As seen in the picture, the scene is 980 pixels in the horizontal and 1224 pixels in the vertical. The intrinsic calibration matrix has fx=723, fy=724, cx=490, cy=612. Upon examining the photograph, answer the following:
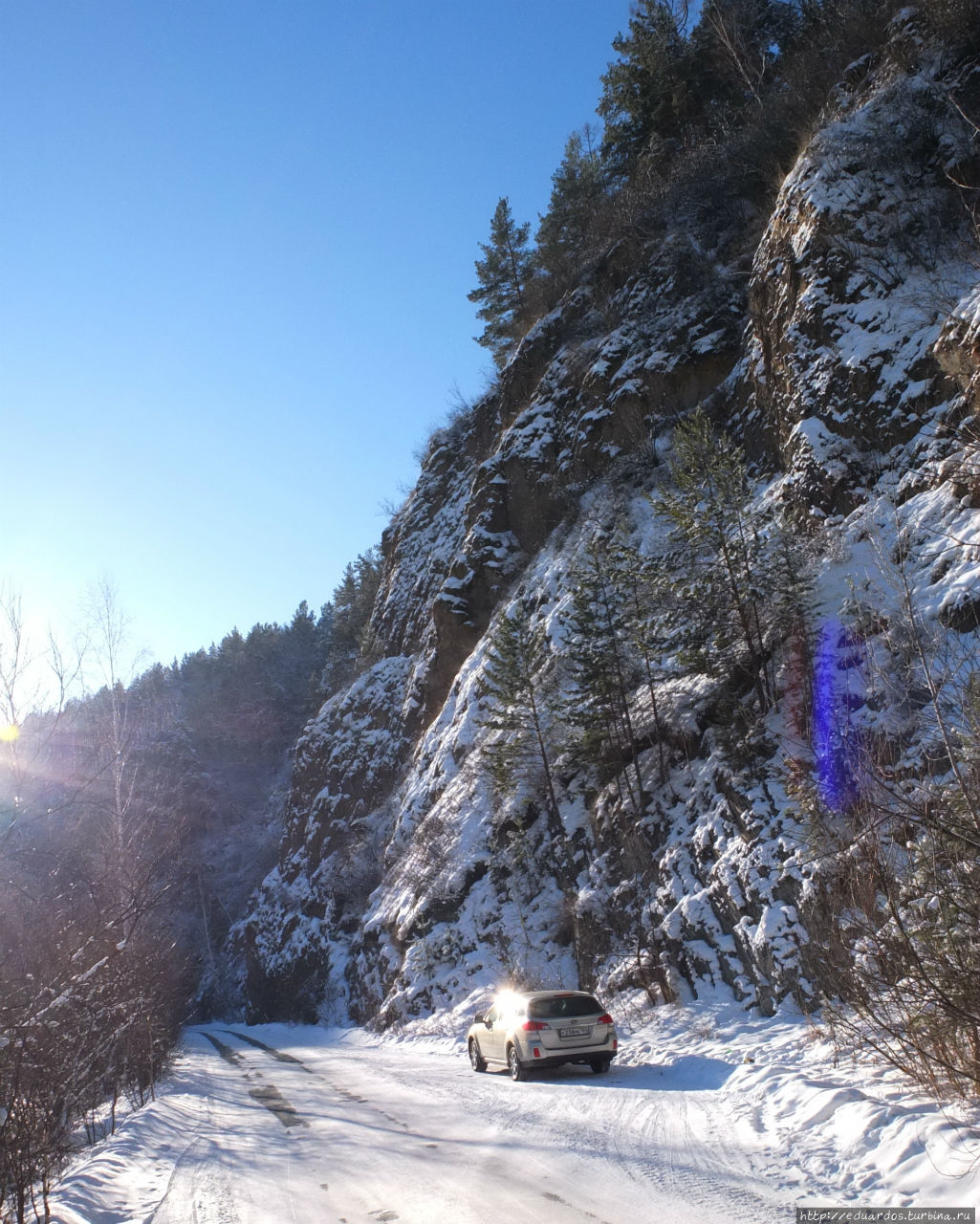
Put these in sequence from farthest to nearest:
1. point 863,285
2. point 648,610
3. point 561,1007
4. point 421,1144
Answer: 1. point 863,285
2. point 648,610
3. point 561,1007
4. point 421,1144

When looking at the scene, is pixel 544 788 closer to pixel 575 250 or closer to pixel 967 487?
pixel 967 487

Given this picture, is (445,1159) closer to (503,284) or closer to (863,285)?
(863,285)

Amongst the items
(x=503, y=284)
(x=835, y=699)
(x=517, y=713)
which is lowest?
(x=835, y=699)

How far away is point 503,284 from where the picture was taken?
155 ft

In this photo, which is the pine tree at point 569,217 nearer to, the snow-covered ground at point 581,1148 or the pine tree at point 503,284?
the pine tree at point 503,284

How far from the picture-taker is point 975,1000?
5410mm

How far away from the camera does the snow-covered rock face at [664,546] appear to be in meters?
15.4

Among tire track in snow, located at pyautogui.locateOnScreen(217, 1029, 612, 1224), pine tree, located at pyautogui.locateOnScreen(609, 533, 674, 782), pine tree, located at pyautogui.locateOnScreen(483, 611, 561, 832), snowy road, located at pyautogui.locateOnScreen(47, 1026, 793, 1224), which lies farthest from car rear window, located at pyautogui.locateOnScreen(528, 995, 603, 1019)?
pine tree, located at pyautogui.locateOnScreen(483, 611, 561, 832)

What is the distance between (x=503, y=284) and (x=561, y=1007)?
4495 centimetres

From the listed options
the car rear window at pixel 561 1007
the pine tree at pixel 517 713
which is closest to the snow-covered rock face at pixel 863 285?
the pine tree at pixel 517 713

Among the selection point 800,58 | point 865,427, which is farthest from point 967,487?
point 800,58

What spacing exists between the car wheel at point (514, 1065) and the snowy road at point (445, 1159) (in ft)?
0.78

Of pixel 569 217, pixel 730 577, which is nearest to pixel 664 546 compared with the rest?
pixel 730 577

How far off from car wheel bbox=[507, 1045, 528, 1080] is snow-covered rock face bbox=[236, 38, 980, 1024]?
3969mm
